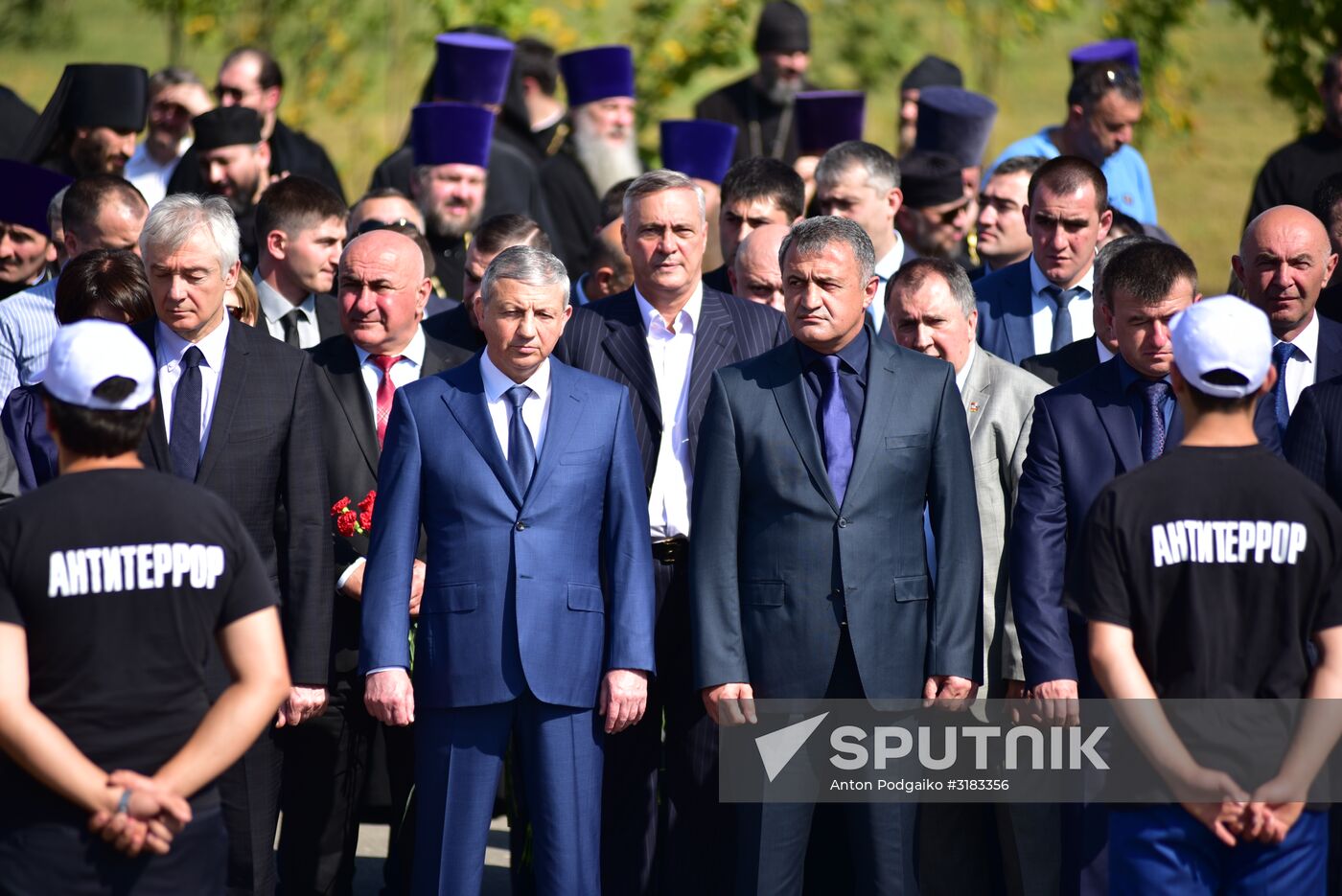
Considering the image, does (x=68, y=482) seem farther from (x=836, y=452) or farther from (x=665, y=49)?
(x=665, y=49)

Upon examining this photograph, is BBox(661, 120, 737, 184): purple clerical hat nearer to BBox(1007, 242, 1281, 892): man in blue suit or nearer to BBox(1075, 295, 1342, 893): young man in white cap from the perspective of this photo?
BBox(1007, 242, 1281, 892): man in blue suit

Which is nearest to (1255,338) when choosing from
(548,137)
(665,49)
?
(548,137)

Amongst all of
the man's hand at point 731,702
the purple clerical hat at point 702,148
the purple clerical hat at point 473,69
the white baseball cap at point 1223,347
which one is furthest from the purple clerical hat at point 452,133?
the white baseball cap at point 1223,347

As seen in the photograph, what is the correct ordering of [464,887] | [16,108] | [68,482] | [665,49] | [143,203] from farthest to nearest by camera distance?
[665,49]
[16,108]
[143,203]
[464,887]
[68,482]

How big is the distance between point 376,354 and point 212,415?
2.75 ft

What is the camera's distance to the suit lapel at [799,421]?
523 cm

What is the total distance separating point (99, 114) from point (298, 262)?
87.3 inches

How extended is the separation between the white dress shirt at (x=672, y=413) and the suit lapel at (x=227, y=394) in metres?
1.32

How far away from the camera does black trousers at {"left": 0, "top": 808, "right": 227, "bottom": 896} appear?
3842 mm

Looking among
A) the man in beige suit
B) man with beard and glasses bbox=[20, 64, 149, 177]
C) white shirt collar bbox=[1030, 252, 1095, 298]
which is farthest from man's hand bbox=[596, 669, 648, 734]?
man with beard and glasses bbox=[20, 64, 149, 177]

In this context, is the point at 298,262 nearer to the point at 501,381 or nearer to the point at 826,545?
the point at 501,381

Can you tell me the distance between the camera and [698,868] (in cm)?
574

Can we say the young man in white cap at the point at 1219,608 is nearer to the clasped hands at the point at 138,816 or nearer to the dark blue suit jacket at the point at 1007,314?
the clasped hands at the point at 138,816

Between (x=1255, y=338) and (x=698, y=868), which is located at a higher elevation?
(x=1255, y=338)
